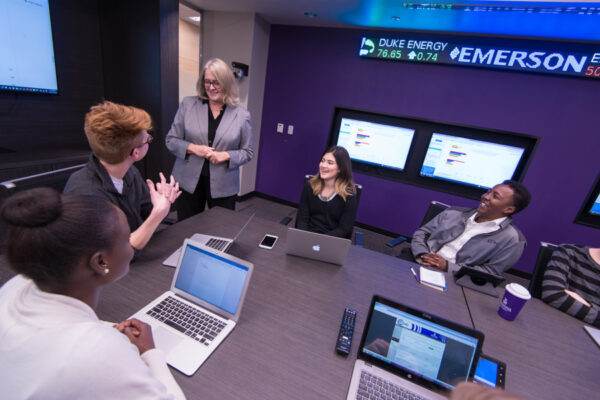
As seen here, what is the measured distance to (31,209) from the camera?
594 mm

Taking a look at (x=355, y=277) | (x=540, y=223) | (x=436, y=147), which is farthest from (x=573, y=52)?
(x=355, y=277)

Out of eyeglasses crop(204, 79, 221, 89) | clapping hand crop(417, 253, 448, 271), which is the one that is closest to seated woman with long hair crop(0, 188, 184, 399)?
eyeglasses crop(204, 79, 221, 89)

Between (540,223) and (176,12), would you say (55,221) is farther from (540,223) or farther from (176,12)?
(540,223)

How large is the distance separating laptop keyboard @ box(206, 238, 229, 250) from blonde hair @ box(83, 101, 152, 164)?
0.60 m

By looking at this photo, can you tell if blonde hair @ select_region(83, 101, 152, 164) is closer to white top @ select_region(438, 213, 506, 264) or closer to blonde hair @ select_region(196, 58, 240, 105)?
blonde hair @ select_region(196, 58, 240, 105)

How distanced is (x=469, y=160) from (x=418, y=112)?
34.6 inches

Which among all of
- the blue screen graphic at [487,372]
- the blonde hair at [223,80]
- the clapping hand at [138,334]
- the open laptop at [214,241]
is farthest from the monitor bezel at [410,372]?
the blonde hair at [223,80]

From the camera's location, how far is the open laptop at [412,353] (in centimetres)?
90

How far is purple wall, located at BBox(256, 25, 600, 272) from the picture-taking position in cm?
293

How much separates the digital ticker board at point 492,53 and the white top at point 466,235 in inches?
80.0

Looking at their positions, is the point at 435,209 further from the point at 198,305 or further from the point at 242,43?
the point at 242,43

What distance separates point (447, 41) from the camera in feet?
10.1

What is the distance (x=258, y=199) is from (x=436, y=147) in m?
2.84

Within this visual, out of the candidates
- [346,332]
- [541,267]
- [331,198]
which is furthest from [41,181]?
[541,267]
